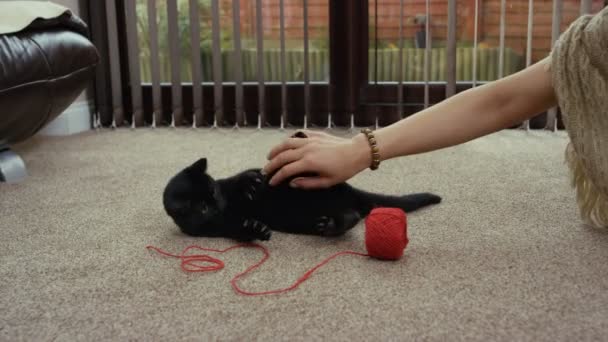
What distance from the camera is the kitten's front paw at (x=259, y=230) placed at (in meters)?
0.96

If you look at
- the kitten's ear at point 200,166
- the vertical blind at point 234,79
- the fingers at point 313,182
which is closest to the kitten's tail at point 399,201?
the fingers at point 313,182

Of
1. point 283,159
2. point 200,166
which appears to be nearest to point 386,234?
point 283,159

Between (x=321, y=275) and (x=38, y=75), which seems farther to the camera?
(x=38, y=75)

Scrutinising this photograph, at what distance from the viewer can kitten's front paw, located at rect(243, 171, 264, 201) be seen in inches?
39.0

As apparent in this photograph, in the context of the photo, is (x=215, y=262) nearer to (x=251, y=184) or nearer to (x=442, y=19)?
(x=251, y=184)

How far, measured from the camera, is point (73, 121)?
2400 millimetres

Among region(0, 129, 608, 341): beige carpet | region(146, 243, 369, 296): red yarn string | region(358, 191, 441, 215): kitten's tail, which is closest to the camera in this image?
region(0, 129, 608, 341): beige carpet

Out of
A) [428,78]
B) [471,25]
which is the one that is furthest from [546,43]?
[428,78]

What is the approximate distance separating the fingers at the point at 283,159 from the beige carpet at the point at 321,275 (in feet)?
0.39

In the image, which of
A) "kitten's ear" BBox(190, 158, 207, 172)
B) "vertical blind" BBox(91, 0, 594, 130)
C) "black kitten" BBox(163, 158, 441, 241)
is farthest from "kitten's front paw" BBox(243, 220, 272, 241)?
"vertical blind" BBox(91, 0, 594, 130)

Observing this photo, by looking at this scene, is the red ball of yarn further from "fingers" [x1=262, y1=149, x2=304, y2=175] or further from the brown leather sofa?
the brown leather sofa

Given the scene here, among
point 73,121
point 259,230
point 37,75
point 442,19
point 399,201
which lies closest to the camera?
point 259,230

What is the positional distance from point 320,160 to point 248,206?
0.15 meters

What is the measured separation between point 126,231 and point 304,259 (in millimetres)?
358
